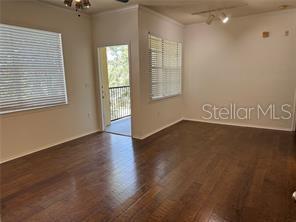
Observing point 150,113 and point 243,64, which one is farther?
point 243,64

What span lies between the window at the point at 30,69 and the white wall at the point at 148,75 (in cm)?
164

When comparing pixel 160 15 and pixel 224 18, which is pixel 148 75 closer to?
pixel 160 15

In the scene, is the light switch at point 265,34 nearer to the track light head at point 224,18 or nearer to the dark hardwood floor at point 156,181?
the track light head at point 224,18

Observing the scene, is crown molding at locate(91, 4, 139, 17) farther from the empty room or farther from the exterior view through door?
the exterior view through door

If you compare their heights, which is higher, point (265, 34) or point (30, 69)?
point (265, 34)

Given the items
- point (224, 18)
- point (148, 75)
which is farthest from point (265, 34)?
point (148, 75)

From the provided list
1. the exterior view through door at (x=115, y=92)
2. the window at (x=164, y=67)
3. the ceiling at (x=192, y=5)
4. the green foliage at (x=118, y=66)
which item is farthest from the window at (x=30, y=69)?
the green foliage at (x=118, y=66)

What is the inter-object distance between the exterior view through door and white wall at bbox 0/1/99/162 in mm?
398

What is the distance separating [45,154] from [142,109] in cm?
203

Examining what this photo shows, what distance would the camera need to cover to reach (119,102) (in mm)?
6430

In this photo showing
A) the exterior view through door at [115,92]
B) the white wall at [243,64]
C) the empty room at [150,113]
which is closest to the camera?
the empty room at [150,113]

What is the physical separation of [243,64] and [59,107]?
14.4 ft

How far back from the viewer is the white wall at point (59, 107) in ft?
11.0

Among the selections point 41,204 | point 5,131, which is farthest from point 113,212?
point 5,131
